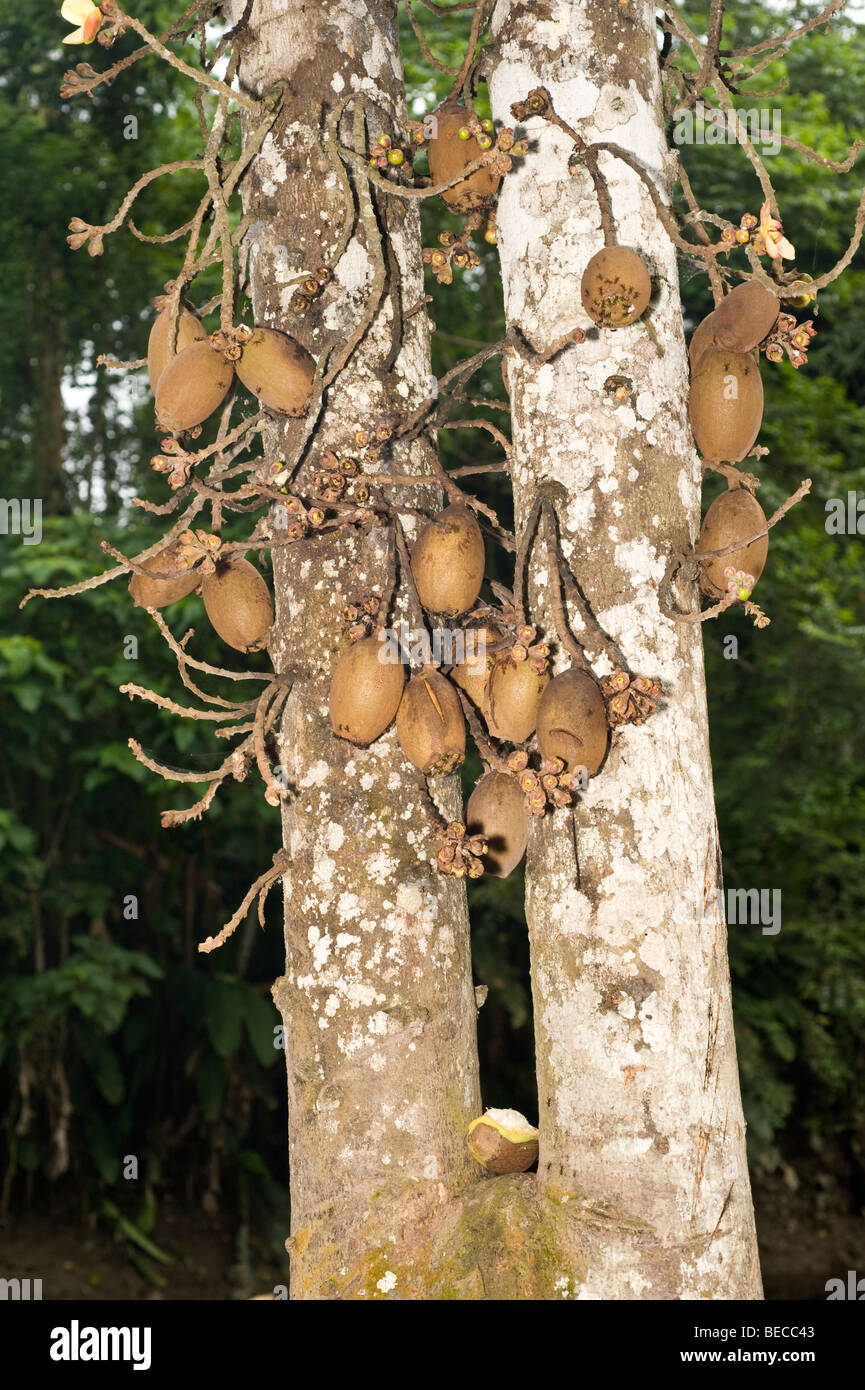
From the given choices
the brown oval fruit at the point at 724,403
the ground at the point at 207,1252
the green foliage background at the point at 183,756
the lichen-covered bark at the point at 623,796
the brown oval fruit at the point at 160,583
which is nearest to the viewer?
the lichen-covered bark at the point at 623,796

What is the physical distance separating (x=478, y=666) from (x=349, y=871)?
0.29 meters

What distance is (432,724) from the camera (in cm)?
147

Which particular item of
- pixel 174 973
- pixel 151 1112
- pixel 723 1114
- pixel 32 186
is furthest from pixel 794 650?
pixel 723 1114

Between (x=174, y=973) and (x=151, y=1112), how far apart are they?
1.90ft

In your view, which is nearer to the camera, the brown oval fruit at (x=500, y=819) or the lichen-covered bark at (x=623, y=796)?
the lichen-covered bark at (x=623, y=796)

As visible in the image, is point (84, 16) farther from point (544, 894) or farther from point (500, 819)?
point (544, 894)

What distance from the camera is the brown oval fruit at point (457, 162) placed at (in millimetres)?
1600

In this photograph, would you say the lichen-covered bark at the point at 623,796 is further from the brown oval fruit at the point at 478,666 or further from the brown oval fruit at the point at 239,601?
the brown oval fruit at the point at 239,601

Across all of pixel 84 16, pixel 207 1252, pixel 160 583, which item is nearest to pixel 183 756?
pixel 207 1252

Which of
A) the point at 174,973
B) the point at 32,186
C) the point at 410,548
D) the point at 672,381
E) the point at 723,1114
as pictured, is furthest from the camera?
the point at 32,186

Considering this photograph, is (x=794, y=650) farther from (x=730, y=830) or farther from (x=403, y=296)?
(x=403, y=296)

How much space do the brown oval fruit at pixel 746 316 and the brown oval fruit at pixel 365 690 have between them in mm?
553

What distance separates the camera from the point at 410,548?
1598 mm

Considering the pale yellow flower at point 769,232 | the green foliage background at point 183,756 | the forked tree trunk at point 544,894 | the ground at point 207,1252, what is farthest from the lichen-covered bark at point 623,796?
the ground at point 207,1252
